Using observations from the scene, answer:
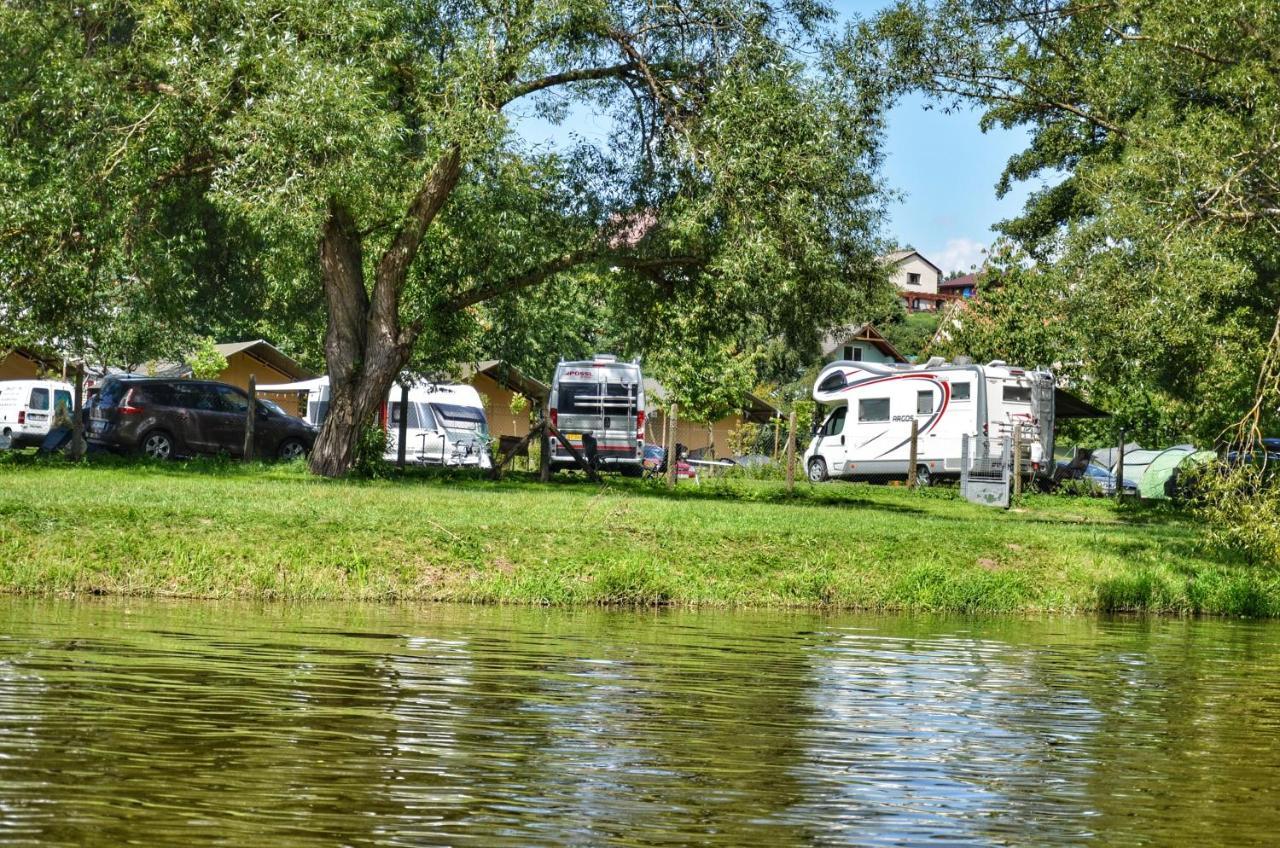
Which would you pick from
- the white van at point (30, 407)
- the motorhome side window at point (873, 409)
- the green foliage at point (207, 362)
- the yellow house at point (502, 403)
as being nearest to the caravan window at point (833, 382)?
the motorhome side window at point (873, 409)

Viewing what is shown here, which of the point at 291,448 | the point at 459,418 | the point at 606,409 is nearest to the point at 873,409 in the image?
the point at 606,409

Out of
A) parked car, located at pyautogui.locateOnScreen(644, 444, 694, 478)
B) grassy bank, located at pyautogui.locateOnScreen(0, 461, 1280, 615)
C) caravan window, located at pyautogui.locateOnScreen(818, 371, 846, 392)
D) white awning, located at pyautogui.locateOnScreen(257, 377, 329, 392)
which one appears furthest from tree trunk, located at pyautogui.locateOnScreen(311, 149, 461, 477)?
caravan window, located at pyautogui.locateOnScreen(818, 371, 846, 392)

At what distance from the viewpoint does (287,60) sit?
21812 millimetres

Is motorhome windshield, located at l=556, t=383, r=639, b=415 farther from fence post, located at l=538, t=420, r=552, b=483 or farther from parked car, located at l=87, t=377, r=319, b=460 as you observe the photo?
fence post, located at l=538, t=420, r=552, b=483

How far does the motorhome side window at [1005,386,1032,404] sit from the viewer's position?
36312mm

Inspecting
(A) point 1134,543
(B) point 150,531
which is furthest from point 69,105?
(A) point 1134,543

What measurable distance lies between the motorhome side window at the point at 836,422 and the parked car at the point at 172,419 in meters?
Answer: 14.5

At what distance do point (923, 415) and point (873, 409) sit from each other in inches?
70.8

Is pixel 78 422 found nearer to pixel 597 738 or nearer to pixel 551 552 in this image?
pixel 551 552

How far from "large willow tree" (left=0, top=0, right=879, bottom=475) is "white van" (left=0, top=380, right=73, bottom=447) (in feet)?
59.1

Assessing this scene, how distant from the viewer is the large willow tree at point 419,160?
72.4 feet

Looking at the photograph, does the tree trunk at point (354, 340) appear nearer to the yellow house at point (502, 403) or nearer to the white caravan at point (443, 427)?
the white caravan at point (443, 427)

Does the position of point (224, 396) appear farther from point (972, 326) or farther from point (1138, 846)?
point (972, 326)

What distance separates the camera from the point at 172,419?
29.8 metres
